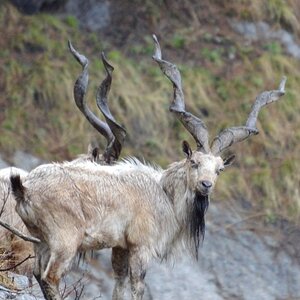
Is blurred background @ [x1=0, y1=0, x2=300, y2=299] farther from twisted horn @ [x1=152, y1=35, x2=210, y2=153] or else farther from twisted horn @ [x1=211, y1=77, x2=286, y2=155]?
twisted horn @ [x1=152, y1=35, x2=210, y2=153]

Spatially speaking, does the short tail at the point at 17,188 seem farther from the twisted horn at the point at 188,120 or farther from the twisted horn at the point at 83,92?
the twisted horn at the point at 83,92

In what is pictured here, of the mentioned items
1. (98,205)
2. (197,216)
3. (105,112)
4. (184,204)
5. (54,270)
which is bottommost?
(105,112)

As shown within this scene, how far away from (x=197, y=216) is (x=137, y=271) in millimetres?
976

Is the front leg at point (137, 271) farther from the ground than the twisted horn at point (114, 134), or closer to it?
farther from the ground

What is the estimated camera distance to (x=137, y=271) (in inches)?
441

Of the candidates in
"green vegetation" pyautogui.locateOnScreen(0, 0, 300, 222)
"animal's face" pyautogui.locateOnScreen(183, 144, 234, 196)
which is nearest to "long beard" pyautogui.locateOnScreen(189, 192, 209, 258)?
"animal's face" pyautogui.locateOnScreen(183, 144, 234, 196)

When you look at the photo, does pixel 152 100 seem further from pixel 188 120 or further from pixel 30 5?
pixel 188 120

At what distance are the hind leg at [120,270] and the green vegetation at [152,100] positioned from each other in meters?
6.41

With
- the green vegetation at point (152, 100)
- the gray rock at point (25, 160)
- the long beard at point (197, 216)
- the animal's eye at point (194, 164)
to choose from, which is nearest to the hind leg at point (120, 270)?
the long beard at point (197, 216)

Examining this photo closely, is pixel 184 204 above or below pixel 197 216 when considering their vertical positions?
above

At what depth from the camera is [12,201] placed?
12.3m

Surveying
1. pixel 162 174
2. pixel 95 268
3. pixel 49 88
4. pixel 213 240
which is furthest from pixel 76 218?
pixel 49 88

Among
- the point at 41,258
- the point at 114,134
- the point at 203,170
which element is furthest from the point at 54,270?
the point at 114,134

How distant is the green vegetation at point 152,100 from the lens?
60.1 feet
